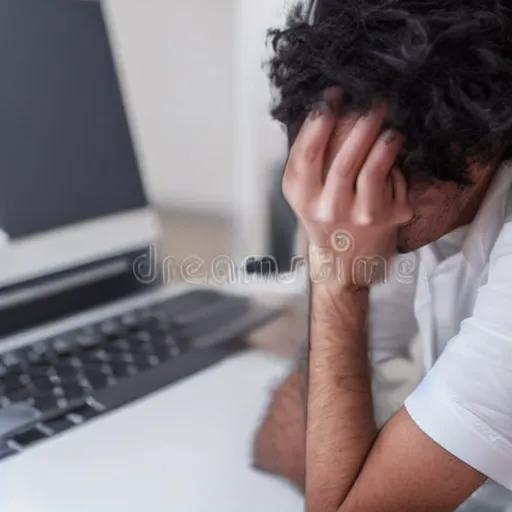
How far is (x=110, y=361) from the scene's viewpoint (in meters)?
0.83

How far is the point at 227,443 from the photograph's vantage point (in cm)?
70

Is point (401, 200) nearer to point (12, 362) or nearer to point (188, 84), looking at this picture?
point (12, 362)

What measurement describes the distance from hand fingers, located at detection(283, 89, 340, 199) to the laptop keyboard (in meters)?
0.27

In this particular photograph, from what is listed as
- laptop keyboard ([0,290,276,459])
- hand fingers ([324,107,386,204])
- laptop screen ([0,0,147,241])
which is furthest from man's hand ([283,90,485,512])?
laptop screen ([0,0,147,241])

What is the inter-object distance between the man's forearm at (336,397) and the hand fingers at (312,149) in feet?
0.35

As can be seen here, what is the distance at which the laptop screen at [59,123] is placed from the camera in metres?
0.99

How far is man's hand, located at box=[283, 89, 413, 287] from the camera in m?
0.63

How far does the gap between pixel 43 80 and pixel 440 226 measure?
0.59 meters

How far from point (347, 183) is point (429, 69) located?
0.12m

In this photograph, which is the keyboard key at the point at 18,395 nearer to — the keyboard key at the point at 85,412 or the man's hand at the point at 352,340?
the keyboard key at the point at 85,412

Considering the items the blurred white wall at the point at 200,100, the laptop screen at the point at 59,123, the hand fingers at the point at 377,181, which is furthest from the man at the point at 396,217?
the blurred white wall at the point at 200,100

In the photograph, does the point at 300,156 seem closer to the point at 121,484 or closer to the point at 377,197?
the point at 377,197

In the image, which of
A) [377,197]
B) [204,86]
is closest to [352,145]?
[377,197]

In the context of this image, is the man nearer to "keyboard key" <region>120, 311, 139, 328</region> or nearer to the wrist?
the wrist
